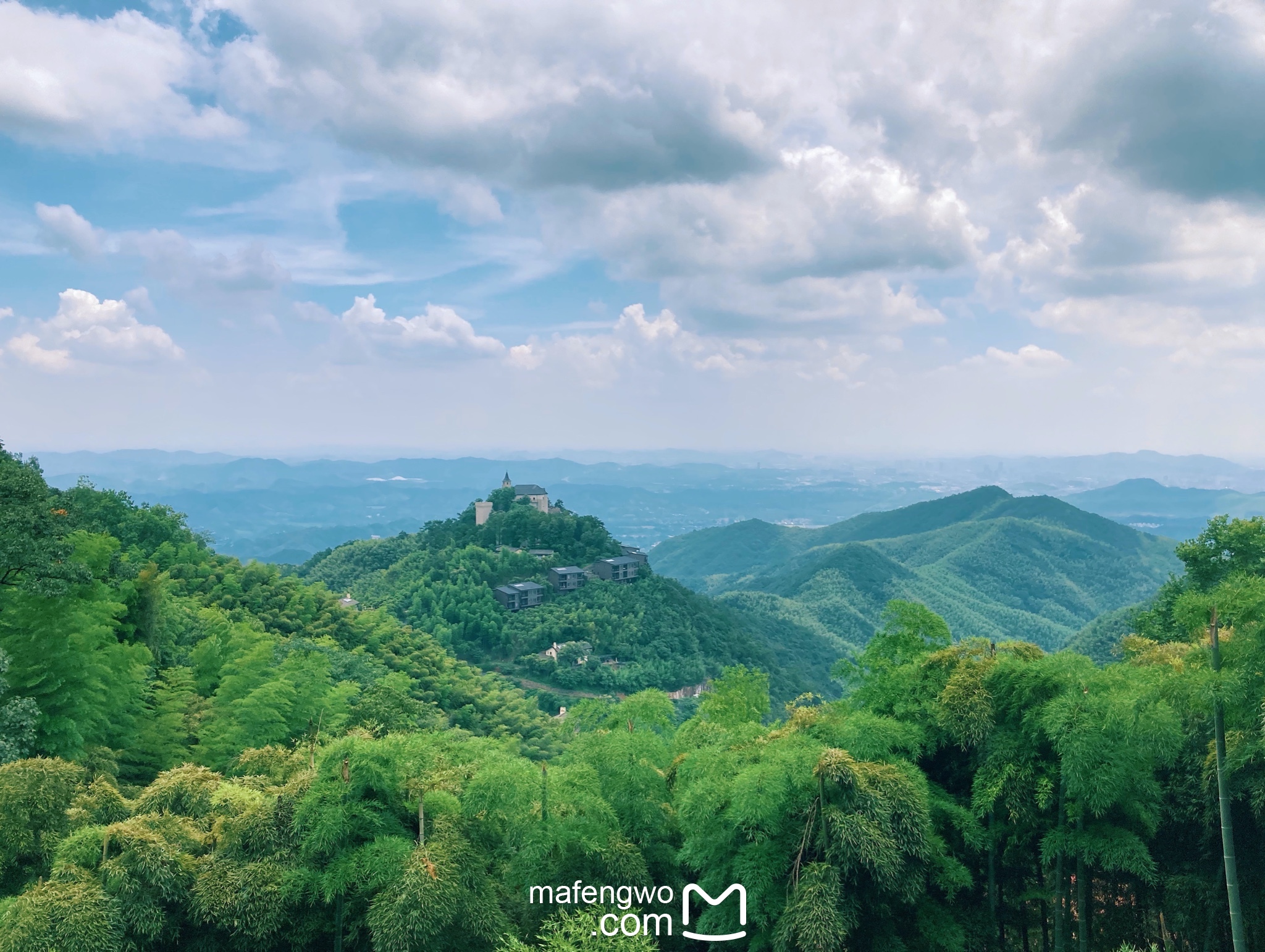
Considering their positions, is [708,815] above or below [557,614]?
above

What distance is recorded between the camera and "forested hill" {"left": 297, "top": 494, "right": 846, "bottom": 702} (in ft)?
152

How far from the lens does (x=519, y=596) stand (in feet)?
168

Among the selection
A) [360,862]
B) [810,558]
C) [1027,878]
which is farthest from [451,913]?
[810,558]

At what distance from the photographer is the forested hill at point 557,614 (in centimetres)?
4622

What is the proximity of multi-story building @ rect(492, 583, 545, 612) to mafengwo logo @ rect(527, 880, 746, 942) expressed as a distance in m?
41.7

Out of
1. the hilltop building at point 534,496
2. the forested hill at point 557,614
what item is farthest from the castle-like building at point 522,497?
the forested hill at point 557,614

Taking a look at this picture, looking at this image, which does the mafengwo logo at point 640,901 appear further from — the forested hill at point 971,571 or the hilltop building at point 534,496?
the forested hill at point 971,571

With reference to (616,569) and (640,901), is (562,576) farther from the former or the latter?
(640,901)

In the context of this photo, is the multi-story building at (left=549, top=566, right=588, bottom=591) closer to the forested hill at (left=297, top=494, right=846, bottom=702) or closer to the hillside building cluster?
the hillside building cluster

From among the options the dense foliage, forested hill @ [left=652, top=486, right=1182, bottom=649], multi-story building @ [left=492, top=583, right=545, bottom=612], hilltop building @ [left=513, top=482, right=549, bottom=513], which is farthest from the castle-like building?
the dense foliage

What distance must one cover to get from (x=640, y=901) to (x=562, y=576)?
4564 cm

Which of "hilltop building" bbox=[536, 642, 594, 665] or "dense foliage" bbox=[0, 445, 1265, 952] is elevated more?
"dense foliage" bbox=[0, 445, 1265, 952]

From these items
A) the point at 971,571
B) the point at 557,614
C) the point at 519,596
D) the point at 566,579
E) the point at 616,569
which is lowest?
the point at 971,571

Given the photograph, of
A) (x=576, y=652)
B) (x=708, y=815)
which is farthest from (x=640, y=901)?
(x=576, y=652)
